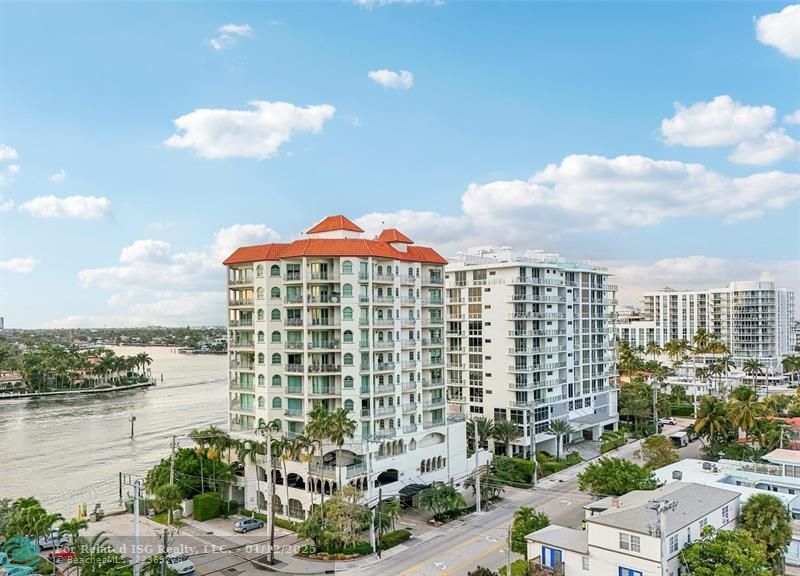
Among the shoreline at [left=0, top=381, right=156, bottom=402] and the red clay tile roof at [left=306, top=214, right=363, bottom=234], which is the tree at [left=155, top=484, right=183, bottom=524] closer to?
the red clay tile roof at [left=306, top=214, right=363, bottom=234]

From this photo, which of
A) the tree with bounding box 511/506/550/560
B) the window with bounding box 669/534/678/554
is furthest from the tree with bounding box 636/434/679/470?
the window with bounding box 669/534/678/554

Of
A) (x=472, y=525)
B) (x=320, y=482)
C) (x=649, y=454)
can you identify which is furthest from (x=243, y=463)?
(x=649, y=454)

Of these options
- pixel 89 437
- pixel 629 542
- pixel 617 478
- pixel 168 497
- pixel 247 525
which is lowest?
pixel 89 437

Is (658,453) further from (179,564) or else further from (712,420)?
(179,564)

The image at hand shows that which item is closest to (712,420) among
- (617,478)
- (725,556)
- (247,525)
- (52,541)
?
(617,478)

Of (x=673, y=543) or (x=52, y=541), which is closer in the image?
(x=673, y=543)
